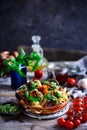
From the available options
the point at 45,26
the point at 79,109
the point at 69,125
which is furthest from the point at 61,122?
the point at 45,26

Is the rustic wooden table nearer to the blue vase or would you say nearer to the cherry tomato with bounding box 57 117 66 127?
the cherry tomato with bounding box 57 117 66 127

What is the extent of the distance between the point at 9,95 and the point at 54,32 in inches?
77.8

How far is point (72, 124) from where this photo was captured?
74.5 inches

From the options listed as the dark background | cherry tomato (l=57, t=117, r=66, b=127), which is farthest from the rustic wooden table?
the dark background

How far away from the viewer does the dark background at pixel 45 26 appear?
4.15 meters

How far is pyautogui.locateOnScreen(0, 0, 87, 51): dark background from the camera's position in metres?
4.15

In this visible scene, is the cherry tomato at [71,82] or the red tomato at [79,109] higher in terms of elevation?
the cherry tomato at [71,82]

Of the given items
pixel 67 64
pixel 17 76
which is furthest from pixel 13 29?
pixel 17 76

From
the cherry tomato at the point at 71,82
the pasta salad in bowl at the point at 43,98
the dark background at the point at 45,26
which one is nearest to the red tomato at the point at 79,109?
the pasta salad in bowl at the point at 43,98

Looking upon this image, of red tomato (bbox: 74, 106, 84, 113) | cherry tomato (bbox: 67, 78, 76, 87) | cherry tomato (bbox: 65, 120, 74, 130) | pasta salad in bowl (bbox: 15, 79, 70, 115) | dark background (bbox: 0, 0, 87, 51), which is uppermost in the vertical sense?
dark background (bbox: 0, 0, 87, 51)

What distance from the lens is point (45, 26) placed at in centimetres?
416

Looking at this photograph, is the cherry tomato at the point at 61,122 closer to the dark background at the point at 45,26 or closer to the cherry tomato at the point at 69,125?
the cherry tomato at the point at 69,125

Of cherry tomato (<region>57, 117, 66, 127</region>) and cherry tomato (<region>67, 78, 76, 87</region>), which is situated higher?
cherry tomato (<region>67, 78, 76, 87</region>)

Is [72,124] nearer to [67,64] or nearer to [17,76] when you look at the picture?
[17,76]
